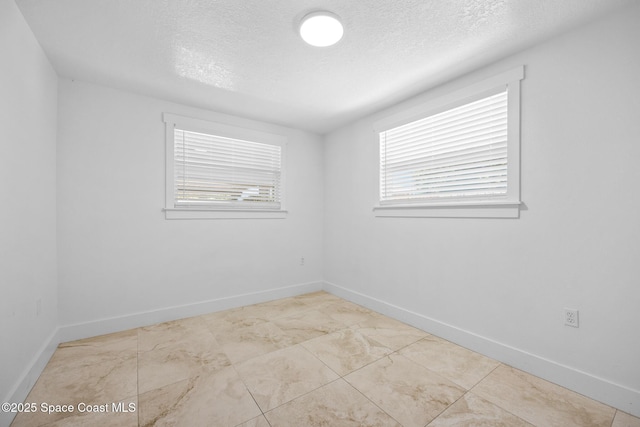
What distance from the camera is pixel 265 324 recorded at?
9.64 ft

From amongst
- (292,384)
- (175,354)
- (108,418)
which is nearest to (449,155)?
(292,384)

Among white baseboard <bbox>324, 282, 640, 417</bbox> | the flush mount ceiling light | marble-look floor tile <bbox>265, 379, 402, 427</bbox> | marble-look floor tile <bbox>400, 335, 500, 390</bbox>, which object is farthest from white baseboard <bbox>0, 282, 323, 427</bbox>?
the flush mount ceiling light

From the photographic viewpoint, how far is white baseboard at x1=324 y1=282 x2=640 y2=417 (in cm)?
166

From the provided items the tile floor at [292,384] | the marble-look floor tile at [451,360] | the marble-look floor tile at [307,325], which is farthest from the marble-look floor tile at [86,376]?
the marble-look floor tile at [451,360]

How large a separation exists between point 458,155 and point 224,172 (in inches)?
106

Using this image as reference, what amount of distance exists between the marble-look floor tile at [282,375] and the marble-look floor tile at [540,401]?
109 centimetres

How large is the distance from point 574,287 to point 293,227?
3.06 metres

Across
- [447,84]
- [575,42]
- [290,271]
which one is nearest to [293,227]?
[290,271]

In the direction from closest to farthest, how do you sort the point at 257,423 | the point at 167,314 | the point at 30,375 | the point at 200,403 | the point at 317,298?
the point at 257,423 → the point at 200,403 → the point at 30,375 → the point at 167,314 → the point at 317,298

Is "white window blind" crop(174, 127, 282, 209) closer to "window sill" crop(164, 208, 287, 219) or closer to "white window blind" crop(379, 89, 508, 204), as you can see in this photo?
"window sill" crop(164, 208, 287, 219)

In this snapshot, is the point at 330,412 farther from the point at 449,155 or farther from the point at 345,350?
the point at 449,155

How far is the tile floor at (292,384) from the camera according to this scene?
159 centimetres

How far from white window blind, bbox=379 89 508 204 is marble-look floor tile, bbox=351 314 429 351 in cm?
136

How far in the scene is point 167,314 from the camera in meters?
→ 3.01
